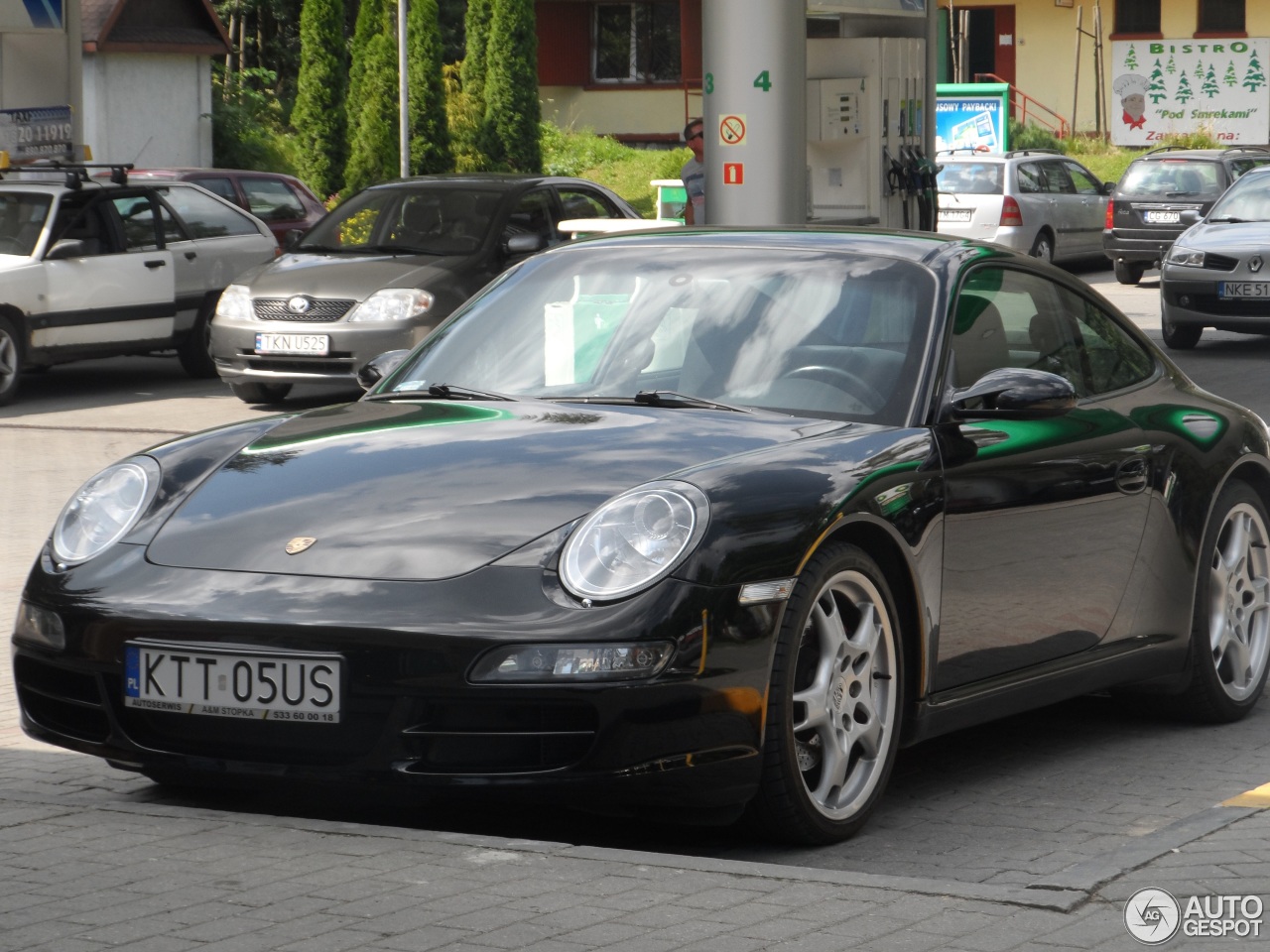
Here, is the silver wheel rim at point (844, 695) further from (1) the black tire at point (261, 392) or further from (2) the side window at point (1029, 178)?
(2) the side window at point (1029, 178)

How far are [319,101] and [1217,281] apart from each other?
2111 centimetres

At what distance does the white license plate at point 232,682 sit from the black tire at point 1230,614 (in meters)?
2.92

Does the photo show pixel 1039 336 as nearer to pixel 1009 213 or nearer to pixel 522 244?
pixel 522 244

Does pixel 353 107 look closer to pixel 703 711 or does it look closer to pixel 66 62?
pixel 66 62

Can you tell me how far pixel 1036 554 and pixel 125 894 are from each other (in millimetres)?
2523

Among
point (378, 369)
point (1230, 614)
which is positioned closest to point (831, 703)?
point (378, 369)

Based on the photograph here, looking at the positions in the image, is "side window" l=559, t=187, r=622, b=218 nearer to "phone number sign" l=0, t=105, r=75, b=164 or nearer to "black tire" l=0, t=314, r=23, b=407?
"black tire" l=0, t=314, r=23, b=407

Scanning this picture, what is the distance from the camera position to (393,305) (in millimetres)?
14039

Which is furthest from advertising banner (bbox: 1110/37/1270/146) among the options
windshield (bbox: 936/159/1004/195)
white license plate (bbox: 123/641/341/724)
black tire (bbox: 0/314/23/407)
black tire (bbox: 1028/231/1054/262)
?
white license plate (bbox: 123/641/341/724)

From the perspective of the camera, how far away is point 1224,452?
6164 mm

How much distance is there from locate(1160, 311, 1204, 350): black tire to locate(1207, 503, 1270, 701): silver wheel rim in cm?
1244

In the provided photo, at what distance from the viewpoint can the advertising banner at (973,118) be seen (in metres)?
32.9

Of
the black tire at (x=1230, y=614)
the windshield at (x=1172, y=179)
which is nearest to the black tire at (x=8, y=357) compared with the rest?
the black tire at (x=1230, y=614)

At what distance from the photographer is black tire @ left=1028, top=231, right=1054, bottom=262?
2691 cm
